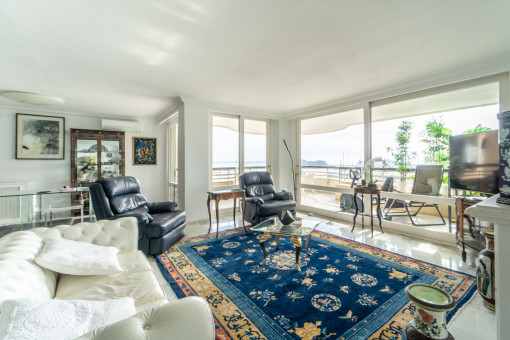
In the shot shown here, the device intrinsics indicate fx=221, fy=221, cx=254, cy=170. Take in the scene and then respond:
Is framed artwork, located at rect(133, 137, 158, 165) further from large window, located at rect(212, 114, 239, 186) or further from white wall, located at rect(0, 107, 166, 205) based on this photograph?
large window, located at rect(212, 114, 239, 186)

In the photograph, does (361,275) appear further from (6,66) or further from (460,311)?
(6,66)

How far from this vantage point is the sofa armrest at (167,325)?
0.74m

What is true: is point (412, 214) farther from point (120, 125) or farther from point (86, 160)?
point (86, 160)

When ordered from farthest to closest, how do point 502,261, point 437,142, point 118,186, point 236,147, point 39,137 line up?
point 236,147
point 39,137
point 437,142
point 118,186
point 502,261

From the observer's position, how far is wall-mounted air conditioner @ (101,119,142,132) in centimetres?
522

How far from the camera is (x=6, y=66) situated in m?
2.77

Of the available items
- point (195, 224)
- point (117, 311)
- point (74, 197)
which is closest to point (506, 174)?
point (117, 311)

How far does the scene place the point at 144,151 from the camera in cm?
593

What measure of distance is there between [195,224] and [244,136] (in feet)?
7.77

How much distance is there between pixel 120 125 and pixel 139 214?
354 cm

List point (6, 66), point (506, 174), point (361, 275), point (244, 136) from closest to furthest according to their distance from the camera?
point (506, 174) → point (361, 275) → point (6, 66) → point (244, 136)

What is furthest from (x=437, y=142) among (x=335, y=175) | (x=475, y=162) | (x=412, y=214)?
(x=335, y=175)

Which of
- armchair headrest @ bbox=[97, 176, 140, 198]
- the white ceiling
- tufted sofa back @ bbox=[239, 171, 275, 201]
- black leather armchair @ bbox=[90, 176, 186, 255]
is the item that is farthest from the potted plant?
armchair headrest @ bbox=[97, 176, 140, 198]

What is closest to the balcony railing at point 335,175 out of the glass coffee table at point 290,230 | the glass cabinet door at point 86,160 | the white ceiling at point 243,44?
the white ceiling at point 243,44
